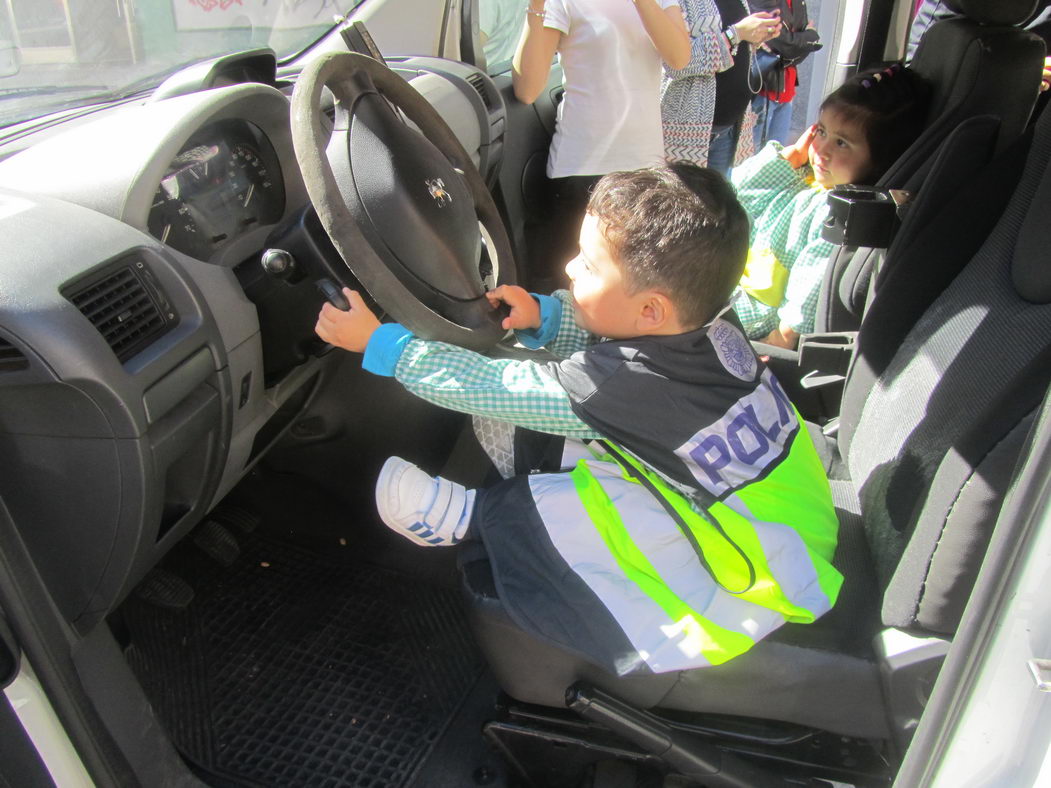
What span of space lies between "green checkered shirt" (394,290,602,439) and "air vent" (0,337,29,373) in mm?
456

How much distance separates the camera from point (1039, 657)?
2.67 feet

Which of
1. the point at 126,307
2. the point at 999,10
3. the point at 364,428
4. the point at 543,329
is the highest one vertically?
the point at 999,10

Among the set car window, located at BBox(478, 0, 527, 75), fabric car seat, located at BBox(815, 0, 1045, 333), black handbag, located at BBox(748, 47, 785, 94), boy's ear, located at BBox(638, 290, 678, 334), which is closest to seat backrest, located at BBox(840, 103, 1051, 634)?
fabric car seat, located at BBox(815, 0, 1045, 333)

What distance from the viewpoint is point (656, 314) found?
124cm

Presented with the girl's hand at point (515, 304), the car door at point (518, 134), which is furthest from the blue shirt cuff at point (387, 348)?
the car door at point (518, 134)

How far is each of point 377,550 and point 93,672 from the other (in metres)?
0.84

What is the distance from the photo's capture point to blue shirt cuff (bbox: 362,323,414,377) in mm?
1229

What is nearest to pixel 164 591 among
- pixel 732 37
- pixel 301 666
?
pixel 301 666

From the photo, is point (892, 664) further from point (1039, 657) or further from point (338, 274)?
point (338, 274)

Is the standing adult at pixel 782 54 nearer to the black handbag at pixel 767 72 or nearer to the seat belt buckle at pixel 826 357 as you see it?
the black handbag at pixel 767 72

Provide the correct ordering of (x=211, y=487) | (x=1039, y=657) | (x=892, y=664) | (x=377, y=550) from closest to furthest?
1. (x=1039, y=657)
2. (x=892, y=664)
3. (x=211, y=487)
4. (x=377, y=550)

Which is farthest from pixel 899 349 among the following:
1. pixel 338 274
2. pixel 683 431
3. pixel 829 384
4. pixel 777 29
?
pixel 777 29

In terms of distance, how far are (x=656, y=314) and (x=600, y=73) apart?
1.66m

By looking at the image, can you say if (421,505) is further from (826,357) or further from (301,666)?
(826,357)
